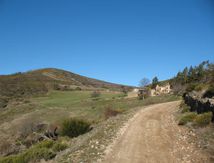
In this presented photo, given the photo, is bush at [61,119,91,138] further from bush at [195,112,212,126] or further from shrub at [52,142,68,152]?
bush at [195,112,212,126]

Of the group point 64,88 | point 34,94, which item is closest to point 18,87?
point 34,94

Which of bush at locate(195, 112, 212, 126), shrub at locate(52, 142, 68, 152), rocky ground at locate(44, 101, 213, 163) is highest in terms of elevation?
bush at locate(195, 112, 212, 126)

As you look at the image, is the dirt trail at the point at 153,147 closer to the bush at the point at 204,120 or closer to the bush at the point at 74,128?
the bush at the point at 204,120

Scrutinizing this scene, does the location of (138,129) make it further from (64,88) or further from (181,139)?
(64,88)

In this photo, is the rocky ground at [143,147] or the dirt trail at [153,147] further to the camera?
the rocky ground at [143,147]

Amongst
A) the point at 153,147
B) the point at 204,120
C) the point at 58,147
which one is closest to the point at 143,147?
the point at 153,147

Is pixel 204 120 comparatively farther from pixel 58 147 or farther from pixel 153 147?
pixel 58 147

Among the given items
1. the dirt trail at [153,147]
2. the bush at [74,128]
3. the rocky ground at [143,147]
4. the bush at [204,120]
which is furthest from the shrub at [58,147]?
the bush at [204,120]

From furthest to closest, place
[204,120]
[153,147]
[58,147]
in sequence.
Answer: [58,147], [204,120], [153,147]

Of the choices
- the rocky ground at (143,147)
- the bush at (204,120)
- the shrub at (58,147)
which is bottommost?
the shrub at (58,147)

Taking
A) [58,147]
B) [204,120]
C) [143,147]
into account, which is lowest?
[58,147]

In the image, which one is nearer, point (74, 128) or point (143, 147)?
point (143, 147)

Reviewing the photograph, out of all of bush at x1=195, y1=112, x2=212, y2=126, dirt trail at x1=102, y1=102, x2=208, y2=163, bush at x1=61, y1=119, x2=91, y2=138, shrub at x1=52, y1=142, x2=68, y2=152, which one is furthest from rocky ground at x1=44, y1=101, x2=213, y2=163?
bush at x1=61, y1=119, x2=91, y2=138

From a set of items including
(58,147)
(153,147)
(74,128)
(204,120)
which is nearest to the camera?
(153,147)
